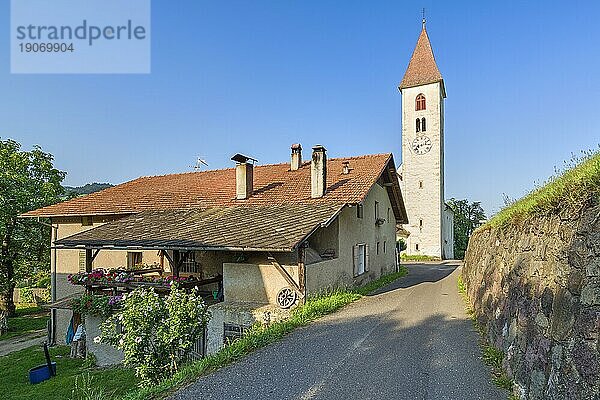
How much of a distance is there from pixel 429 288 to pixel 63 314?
15.0 m

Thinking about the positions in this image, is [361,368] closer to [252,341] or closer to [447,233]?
[252,341]

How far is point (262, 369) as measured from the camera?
678 cm

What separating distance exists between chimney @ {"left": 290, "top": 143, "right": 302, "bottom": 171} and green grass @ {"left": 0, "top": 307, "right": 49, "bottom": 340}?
50.0 ft

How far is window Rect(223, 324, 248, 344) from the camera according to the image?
11156mm

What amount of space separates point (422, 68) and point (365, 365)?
42.1 meters

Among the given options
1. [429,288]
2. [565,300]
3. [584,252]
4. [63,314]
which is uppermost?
[584,252]

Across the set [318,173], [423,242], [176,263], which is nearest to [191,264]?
[176,263]

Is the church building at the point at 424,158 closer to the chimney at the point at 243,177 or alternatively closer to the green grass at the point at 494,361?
the chimney at the point at 243,177

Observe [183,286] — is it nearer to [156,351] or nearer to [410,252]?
[156,351]

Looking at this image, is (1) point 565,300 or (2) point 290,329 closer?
(1) point 565,300

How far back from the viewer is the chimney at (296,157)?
67.6 ft

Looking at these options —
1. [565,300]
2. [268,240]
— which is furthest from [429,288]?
[565,300]

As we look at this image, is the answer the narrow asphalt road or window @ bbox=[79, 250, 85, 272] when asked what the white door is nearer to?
the narrow asphalt road

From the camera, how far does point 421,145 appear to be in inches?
1666
